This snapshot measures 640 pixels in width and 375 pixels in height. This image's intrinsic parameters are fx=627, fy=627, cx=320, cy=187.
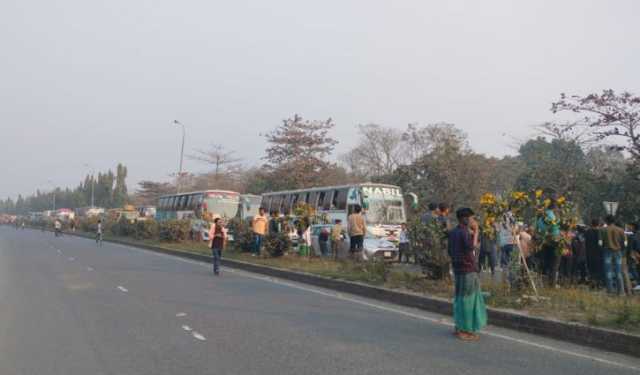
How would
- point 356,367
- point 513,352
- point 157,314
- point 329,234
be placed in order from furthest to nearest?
point 329,234 < point 157,314 < point 513,352 < point 356,367

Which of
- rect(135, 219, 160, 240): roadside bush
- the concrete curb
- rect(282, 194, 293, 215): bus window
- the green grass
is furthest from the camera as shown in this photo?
rect(135, 219, 160, 240): roadside bush

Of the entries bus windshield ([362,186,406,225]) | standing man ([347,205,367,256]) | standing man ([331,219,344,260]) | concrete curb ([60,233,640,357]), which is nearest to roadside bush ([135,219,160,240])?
bus windshield ([362,186,406,225])

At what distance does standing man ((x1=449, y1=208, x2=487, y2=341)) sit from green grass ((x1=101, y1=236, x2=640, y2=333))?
57.9 inches

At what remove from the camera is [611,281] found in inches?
506

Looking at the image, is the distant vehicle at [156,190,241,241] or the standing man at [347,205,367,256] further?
the distant vehicle at [156,190,241,241]

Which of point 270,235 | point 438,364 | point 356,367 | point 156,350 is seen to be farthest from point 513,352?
point 270,235

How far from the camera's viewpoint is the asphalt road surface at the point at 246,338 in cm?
705

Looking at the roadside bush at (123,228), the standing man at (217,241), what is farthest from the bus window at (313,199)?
the roadside bush at (123,228)

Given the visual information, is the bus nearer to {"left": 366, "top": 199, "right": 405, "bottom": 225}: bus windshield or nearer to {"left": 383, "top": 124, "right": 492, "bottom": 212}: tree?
{"left": 366, "top": 199, "right": 405, "bottom": 225}: bus windshield

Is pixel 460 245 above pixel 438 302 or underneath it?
above

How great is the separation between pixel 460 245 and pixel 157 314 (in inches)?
210

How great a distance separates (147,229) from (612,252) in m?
31.3

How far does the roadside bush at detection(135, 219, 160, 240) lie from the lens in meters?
37.7

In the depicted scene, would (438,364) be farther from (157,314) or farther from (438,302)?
(157,314)
